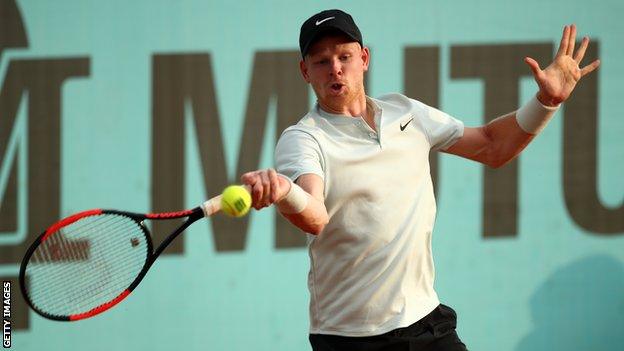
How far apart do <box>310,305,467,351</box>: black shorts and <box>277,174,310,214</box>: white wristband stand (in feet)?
1.73

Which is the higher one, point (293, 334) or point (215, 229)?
point (215, 229)

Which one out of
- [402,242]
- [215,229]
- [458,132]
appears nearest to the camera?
[402,242]

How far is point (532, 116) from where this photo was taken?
12.4 feet

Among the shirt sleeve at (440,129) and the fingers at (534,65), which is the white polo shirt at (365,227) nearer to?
the shirt sleeve at (440,129)

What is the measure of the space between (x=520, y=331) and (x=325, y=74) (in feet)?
8.31

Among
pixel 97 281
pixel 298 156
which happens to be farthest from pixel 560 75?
pixel 97 281

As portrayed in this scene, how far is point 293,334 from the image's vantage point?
5578mm

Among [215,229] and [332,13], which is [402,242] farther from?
[215,229]

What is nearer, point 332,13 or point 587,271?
point 332,13

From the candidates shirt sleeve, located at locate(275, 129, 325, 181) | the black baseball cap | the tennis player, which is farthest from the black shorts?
the black baseball cap

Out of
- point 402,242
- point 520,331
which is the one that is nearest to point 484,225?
point 520,331

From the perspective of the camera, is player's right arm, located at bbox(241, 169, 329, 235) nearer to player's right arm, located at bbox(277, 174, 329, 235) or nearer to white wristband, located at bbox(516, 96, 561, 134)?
player's right arm, located at bbox(277, 174, 329, 235)

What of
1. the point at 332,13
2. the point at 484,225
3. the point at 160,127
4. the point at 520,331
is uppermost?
the point at 332,13

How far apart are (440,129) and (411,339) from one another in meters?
0.68
